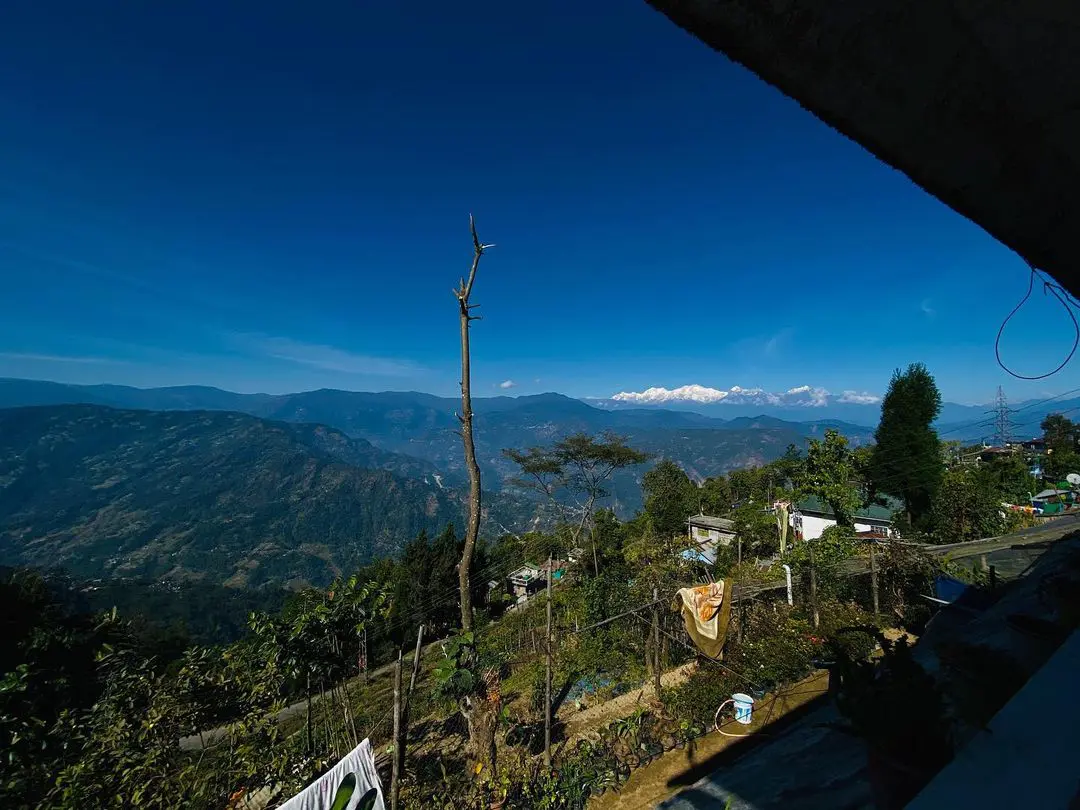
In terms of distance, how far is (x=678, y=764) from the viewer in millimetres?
5242

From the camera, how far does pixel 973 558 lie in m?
8.84

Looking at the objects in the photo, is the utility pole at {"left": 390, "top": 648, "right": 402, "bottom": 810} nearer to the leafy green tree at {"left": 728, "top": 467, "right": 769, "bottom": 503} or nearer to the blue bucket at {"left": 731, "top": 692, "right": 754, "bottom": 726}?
the blue bucket at {"left": 731, "top": 692, "right": 754, "bottom": 726}

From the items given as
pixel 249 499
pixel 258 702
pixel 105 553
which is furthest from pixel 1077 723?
pixel 249 499

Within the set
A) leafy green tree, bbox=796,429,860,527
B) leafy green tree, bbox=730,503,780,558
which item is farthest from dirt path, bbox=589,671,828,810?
leafy green tree, bbox=796,429,860,527

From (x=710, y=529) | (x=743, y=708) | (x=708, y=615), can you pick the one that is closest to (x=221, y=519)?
(x=710, y=529)

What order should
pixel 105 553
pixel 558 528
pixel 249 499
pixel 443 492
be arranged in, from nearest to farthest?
pixel 558 528, pixel 105 553, pixel 249 499, pixel 443 492

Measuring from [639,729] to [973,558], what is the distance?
26.6ft

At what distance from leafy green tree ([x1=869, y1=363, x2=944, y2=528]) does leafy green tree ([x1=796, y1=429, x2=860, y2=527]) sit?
423cm

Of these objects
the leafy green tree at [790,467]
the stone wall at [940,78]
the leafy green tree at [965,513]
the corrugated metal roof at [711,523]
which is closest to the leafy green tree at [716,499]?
the leafy green tree at [790,467]

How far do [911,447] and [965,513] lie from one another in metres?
4.81

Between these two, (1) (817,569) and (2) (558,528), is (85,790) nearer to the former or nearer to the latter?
(1) (817,569)

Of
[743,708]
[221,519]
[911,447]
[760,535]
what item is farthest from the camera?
[221,519]

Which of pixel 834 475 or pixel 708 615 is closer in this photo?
pixel 708 615

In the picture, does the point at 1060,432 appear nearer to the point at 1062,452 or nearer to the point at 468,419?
the point at 1062,452
